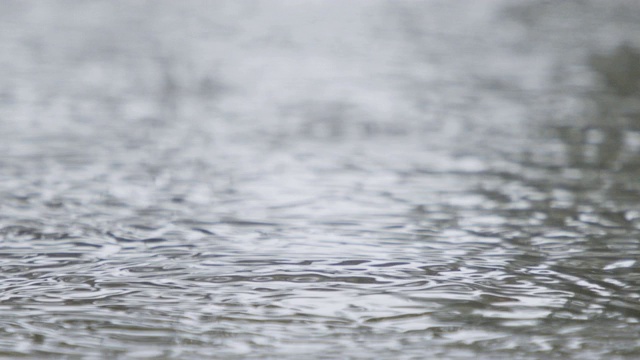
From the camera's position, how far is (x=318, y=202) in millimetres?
4148

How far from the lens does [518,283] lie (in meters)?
2.99

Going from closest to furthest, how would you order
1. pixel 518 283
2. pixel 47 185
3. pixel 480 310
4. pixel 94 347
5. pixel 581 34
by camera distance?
pixel 94 347 → pixel 480 310 → pixel 518 283 → pixel 47 185 → pixel 581 34

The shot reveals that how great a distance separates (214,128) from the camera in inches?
226

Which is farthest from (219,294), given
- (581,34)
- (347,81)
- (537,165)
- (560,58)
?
(581,34)

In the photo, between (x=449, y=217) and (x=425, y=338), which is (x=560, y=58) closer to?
(x=449, y=217)

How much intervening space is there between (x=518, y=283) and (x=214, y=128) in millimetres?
2998

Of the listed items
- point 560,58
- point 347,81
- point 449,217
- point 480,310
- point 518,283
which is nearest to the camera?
point 480,310

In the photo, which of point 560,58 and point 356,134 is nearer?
point 356,134

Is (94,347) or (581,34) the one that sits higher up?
(581,34)

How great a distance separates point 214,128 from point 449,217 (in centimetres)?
213

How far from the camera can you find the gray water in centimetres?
260

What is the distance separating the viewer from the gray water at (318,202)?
2602mm

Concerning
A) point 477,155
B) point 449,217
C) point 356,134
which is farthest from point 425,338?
point 356,134

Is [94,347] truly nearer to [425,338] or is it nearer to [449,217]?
[425,338]
